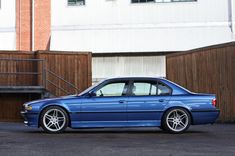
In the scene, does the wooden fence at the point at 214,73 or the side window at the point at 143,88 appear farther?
the wooden fence at the point at 214,73

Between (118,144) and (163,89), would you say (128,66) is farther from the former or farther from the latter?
(118,144)

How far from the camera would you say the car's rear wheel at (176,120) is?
1216cm

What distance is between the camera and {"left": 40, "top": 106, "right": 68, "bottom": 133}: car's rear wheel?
1205 centimetres

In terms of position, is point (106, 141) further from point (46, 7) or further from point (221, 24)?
point (46, 7)

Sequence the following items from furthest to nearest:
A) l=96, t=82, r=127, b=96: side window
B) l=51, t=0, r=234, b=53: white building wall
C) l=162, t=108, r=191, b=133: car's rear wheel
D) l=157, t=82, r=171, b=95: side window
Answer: l=51, t=0, r=234, b=53: white building wall → l=157, t=82, r=171, b=95: side window → l=96, t=82, r=127, b=96: side window → l=162, t=108, r=191, b=133: car's rear wheel

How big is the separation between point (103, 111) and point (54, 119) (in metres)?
1.20

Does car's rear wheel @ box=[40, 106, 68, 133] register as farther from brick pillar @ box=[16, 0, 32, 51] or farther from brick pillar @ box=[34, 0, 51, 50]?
brick pillar @ box=[16, 0, 32, 51]

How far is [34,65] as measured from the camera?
2133cm

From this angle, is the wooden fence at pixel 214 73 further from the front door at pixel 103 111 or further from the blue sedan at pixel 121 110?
the front door at pixel 103 111

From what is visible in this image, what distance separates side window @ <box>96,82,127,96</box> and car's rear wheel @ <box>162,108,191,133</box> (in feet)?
3.99

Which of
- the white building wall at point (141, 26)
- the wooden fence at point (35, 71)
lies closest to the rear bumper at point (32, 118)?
the wooden fence at point (35, 71)

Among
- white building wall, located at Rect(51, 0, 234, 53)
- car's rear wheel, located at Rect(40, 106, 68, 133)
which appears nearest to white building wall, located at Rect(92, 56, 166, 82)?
A: white building wall, located at Rect(51, 0, 234, 53)

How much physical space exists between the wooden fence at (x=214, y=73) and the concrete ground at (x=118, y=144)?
15.0ft

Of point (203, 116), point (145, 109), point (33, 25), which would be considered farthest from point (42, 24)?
point (203, 116)
